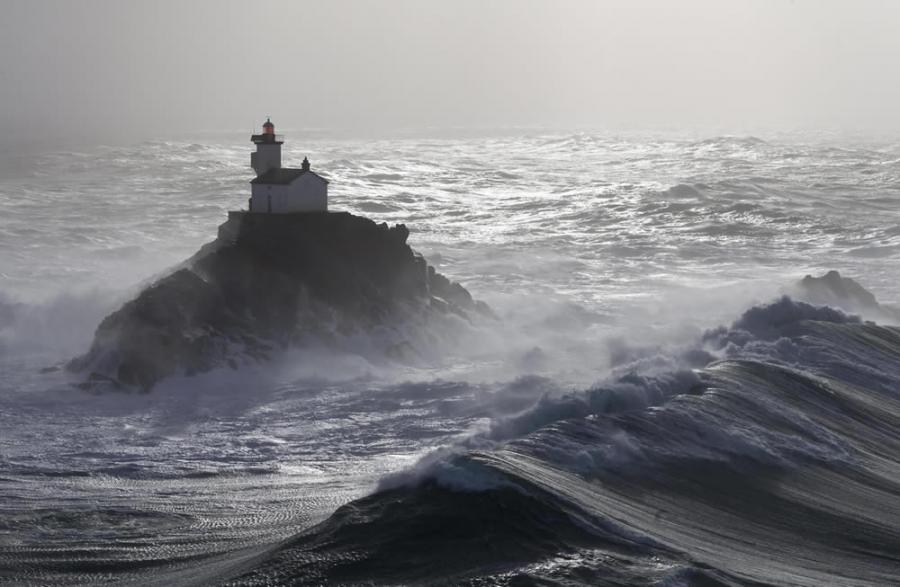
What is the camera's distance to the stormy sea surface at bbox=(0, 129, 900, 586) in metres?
11.1

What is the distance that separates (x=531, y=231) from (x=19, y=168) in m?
34.4

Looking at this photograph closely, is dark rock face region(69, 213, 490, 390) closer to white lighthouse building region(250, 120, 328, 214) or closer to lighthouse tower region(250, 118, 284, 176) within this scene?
white lighthouse building region(250, 120, 328, 214)

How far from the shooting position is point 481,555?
10406mm

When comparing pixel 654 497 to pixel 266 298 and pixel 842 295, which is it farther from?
pixel 842 295

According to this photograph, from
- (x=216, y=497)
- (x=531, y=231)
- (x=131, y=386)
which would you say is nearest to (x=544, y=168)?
(x=531, y=231)

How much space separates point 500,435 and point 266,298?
403 inches

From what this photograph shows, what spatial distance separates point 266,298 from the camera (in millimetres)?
23938

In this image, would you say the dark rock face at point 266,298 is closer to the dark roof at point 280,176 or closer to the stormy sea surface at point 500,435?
the stormy sea surface at point 500,435

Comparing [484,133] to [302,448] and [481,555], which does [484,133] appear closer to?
[302,448]

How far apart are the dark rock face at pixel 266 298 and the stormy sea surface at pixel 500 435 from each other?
710mm

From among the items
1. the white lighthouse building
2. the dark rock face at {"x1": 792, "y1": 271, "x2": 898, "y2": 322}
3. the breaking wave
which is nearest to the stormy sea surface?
the breaking wave

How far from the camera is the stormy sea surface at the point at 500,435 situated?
11078mm

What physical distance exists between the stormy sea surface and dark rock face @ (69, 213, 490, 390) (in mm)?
710

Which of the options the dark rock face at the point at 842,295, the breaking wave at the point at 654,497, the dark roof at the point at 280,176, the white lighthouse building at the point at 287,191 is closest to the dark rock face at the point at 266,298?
the white lighthouse building at the point at 287,191
